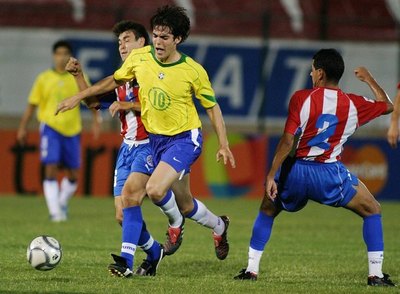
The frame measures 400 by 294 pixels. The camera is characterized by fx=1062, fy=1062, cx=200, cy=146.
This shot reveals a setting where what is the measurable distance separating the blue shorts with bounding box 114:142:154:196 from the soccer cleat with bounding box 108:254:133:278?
36.0 inches

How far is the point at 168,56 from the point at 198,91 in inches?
15.4

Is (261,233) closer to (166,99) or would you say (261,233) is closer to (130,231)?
(130,231)

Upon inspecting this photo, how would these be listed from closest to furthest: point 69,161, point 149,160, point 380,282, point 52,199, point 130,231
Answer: point 380,282 → point 130,231 → point 149,160 → point 52,199 → point 69,161

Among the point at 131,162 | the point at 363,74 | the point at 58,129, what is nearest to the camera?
the point at 363,74

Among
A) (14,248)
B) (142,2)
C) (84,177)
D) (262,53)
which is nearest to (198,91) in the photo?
(14,248)

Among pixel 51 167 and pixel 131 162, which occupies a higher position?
pixel 51 167

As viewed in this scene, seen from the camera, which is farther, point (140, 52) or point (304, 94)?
point (140, 52)

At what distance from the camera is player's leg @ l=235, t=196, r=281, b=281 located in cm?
884

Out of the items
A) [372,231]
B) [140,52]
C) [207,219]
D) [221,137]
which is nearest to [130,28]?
[140,52]

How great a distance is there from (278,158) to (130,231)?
1.43 m

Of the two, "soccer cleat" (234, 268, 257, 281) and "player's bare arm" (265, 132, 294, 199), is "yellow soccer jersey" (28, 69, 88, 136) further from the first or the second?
"player's bare arm" (265, 132, 294, 199)

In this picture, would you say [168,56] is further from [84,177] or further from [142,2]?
[142,2]

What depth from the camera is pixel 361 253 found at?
459 inches

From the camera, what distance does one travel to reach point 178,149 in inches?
353
